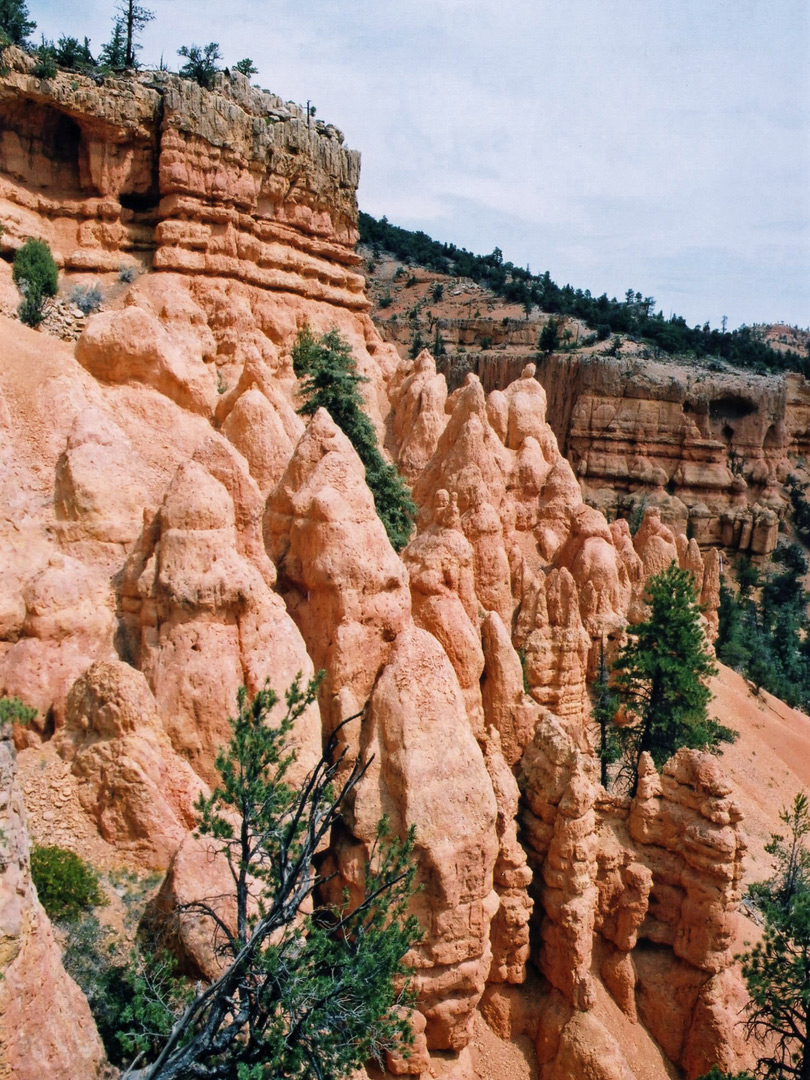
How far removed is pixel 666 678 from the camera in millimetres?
21766

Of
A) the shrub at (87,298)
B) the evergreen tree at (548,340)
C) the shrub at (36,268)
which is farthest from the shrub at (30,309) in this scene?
the evergreen tree at (548,340)

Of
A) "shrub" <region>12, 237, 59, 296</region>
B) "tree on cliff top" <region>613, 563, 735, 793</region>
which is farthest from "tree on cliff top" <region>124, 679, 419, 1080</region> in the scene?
"shrub" <region>12, 237, 59, 296</region>

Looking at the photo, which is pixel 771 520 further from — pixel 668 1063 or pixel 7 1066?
pixel 7 1066

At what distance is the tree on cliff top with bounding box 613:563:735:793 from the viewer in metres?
21.2

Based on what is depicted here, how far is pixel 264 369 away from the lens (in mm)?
18547

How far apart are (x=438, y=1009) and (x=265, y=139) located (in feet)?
86.5

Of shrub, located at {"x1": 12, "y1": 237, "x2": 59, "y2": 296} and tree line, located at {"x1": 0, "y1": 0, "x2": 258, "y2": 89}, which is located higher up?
tree line, located at {"x1": 0, "y1": 0, "x2": 258, "y2": 89}

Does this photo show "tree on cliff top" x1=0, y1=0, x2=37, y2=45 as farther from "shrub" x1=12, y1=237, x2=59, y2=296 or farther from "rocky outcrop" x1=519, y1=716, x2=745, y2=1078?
"rocky outcrop" x1=519, y1=716, x2=745, y2=1078

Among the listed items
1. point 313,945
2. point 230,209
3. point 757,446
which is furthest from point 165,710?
point 757,446

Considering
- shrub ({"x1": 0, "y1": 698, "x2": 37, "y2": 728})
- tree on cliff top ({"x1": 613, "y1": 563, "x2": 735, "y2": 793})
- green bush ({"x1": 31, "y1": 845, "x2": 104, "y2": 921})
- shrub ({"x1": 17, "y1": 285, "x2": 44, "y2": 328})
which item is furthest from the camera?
tree on cliff top ({"x1": 613, "y1": 563, "x2": 735, "y2": 793})

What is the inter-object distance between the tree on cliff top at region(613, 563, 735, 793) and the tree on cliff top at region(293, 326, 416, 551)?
714 cm

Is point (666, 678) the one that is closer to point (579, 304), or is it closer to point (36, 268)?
point (36, 268)

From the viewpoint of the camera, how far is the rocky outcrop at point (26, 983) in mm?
5938

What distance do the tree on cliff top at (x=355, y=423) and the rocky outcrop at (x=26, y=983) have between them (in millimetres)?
12560
